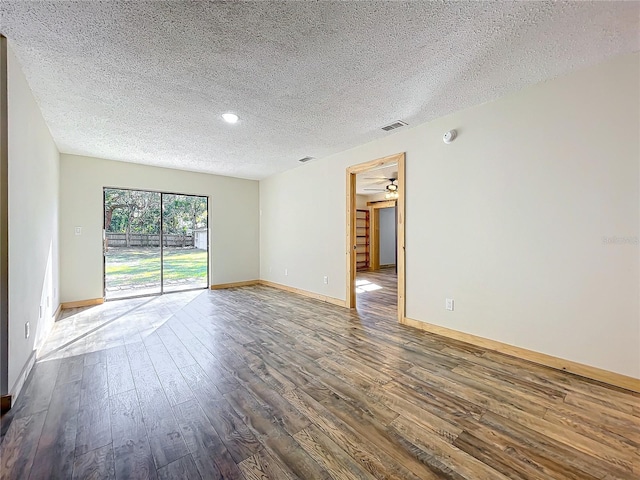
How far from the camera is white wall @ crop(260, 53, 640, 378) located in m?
2.07

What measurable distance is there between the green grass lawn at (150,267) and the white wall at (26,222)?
66.1 inches

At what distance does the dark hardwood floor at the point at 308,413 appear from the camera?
135 cm

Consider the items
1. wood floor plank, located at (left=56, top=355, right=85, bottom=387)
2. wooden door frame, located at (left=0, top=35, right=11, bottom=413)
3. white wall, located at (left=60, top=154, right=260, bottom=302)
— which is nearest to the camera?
wooden door frame, located at (left=0, top=35, right=11, bottom=413)

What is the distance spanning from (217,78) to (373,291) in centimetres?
468

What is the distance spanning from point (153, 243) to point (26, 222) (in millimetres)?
3127

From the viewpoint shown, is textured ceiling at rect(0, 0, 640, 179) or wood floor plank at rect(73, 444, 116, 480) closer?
wood floor plank at rect(73, 444, 116, 480)

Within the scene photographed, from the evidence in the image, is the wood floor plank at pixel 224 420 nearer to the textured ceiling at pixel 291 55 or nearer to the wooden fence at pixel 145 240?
the textured ceiling at pixel 291 55

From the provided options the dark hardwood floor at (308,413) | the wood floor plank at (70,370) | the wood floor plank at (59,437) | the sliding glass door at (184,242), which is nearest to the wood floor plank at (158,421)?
the dark hardwood floor at (308,413)

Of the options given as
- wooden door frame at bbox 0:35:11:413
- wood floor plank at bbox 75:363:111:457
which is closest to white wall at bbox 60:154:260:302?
wood floor plank at bbox 75:363:111:457

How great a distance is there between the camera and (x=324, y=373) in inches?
89.8

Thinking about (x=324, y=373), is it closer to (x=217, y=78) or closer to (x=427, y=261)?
(x=427, y=261)

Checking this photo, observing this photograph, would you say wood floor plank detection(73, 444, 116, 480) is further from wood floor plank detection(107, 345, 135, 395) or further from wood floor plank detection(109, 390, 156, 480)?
wood floor plank detection(107, 345, 135, 395)

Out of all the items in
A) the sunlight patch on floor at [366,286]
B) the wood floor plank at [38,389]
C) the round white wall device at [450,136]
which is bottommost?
the wood floor plank at [38,389]

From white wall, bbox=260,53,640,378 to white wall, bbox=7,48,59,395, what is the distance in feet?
12.1
